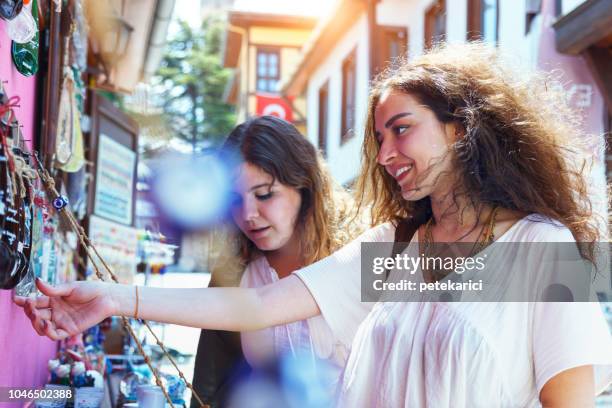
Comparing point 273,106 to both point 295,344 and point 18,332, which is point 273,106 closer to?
point 295,344

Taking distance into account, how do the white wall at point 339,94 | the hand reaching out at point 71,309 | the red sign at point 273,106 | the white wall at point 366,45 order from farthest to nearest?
the red sign at point 273,106, the white wall at point 339,94, the white wall at point 366,45, the hand reaching out at point 71,309

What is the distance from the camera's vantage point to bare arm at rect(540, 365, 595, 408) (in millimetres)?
1731

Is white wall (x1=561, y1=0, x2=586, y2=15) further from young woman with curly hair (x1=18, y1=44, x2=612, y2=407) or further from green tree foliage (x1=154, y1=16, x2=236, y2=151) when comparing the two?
green tree foliage (x1=154, y1=16, x2=236, y2=151)

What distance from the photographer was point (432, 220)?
2.23 metres

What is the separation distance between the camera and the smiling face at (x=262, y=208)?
107 inches

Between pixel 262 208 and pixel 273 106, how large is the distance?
14.4 metres

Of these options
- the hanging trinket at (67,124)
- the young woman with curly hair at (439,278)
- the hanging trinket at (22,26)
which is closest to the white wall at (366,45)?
the young woman with curly hair at (439,278)

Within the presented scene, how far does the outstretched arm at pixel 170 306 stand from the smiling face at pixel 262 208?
22.8 inches

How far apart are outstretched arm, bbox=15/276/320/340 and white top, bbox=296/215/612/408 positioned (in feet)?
0.86

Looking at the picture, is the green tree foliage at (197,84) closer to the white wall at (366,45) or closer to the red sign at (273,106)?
the red sign at (273,106)

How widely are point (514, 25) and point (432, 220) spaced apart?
18.9 feet

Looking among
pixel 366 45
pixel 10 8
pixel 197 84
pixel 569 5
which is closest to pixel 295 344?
pixel 10 8

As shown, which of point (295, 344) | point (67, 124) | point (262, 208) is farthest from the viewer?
point (67, 124)

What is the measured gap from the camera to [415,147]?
6.73ft
